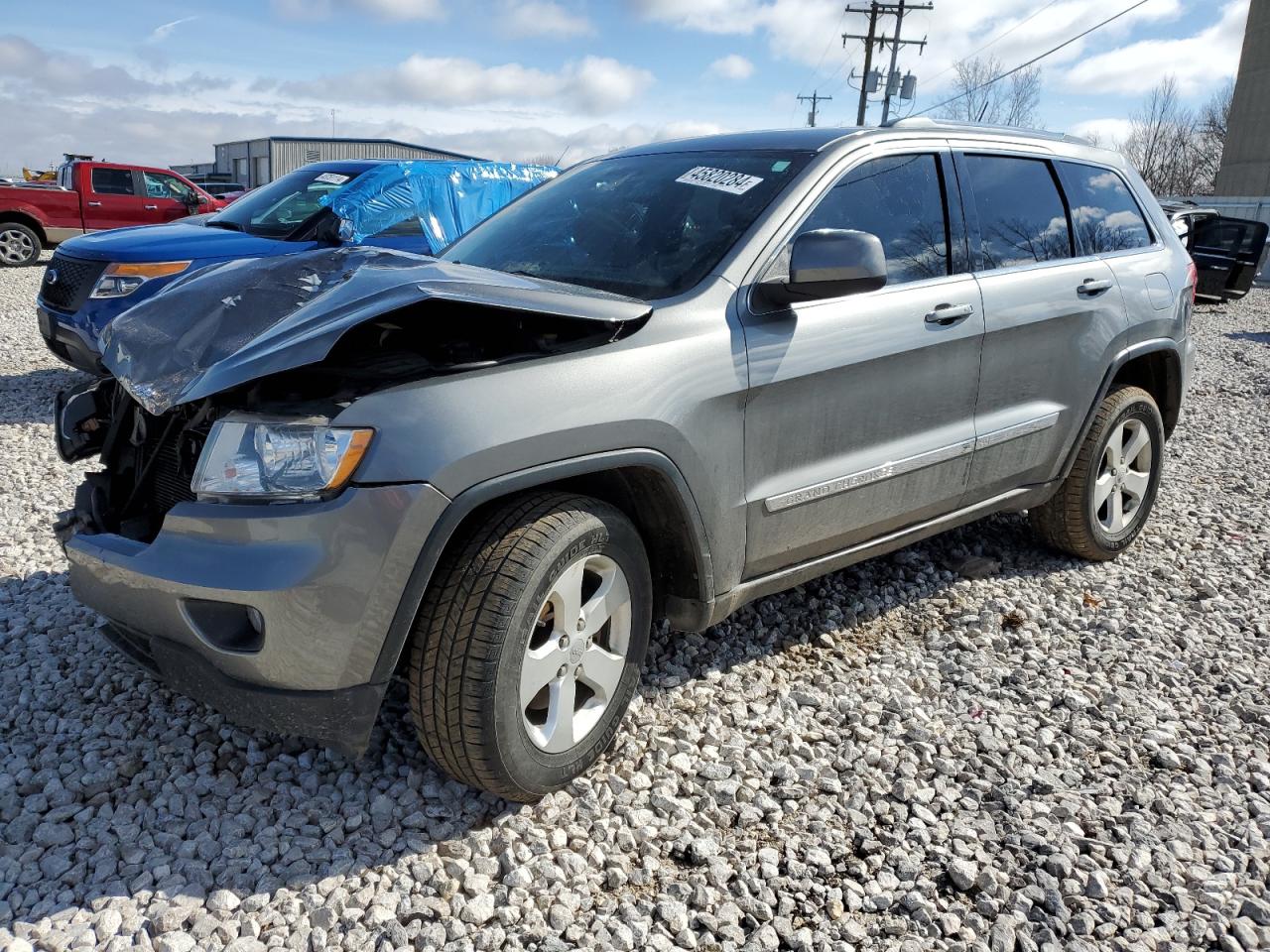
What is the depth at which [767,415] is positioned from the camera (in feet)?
9.39

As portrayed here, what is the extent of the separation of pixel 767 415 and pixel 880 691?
112 centimetres

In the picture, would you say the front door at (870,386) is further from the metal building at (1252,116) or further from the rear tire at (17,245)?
the metal building at (1252,116)

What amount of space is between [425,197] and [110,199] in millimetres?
11530

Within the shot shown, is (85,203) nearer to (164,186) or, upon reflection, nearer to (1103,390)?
(164,186)

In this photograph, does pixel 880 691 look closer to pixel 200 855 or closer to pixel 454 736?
pixel 454 736

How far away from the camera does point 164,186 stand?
17.2 meters

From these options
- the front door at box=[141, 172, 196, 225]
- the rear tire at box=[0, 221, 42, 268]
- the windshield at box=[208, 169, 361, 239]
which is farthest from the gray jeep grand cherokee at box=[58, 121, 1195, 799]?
the front door at box=[141, 172, 196, 225]

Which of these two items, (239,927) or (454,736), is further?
(454,736)

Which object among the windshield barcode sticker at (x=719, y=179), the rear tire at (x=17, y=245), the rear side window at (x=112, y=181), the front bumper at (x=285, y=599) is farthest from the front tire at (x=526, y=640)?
the rear side window at (x=112, y=181)

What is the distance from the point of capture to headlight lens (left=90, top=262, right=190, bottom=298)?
21.1 feet

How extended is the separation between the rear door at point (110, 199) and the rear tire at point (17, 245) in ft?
2.72

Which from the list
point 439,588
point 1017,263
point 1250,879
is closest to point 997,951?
point 1250,879

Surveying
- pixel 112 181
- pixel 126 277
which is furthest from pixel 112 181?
pixel 126 277

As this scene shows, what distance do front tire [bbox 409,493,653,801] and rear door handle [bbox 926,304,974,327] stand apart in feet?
4.49
